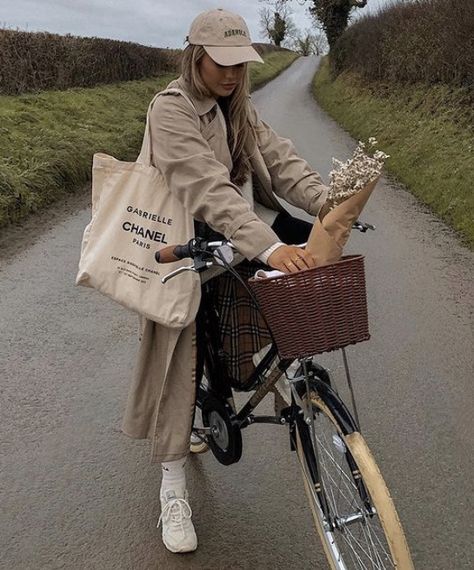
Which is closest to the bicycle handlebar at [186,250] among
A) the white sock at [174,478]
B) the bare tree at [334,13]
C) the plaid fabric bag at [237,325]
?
the plaid fabric bag at [237,325]

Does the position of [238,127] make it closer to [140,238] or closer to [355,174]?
[140,238]

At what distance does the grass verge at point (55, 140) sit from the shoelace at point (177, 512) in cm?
556

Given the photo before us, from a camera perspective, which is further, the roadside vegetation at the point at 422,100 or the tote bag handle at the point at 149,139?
the roadside vegetation at the point at 422,100

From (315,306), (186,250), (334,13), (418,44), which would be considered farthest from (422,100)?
(334,13)

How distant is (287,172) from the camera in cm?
276

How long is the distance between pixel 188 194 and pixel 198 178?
0.06 meters

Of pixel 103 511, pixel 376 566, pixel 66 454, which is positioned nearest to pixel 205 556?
pixel 103 511

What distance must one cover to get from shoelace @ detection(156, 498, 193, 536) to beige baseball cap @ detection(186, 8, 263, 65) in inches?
70.6

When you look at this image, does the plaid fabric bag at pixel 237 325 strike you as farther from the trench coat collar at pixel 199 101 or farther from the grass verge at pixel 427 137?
the grass verge at pixel 427 137

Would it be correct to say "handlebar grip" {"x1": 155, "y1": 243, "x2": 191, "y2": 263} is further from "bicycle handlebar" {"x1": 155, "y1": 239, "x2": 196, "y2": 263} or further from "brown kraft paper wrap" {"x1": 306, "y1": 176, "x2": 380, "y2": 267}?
"brown kraft paper wrap" {"x1": 306, "y1": 176, "x2": 380, "y2": 267}

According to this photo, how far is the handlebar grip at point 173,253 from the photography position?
7.28 feet

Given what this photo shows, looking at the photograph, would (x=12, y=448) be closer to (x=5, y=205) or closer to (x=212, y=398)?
(x=212, y=398)

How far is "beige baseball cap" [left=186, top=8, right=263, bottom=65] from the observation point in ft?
7.61

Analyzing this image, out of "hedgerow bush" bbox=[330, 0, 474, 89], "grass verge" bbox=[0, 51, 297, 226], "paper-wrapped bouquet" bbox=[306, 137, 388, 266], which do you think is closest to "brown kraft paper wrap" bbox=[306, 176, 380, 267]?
"paper-wrapped bouquet" bbox=[306, 137, 388, 266]
